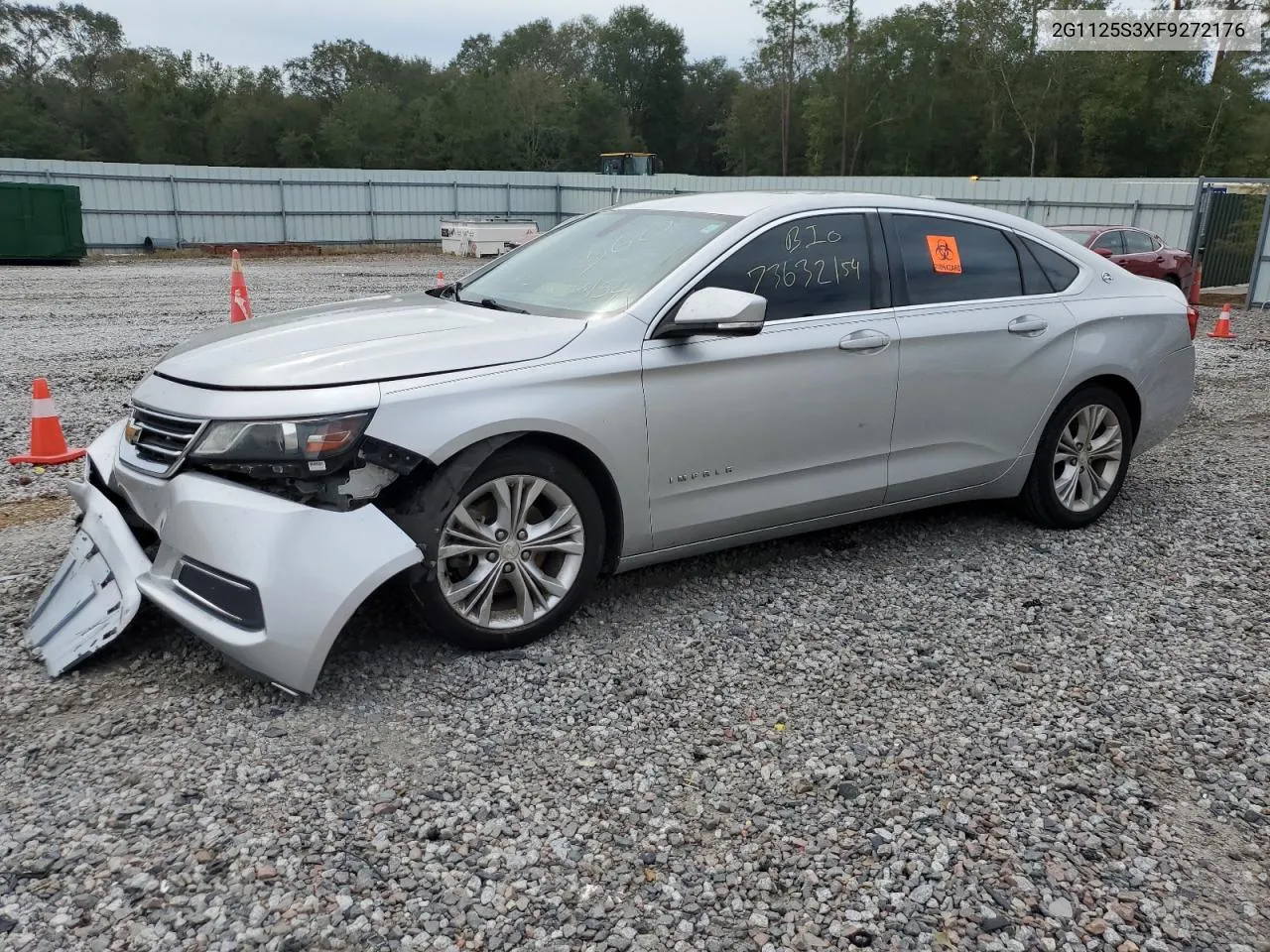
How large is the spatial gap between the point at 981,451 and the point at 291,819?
3539mm

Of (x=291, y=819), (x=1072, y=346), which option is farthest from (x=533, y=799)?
(x=1072, y=346)

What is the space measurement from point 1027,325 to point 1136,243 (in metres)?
14.9

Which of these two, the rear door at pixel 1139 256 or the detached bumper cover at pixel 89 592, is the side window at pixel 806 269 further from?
the rear door at pixel 1139 256

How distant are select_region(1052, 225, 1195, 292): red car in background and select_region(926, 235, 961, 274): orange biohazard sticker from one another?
44.1 feet

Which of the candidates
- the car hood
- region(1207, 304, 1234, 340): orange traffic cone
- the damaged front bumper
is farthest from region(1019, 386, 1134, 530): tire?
region(1207, 304, 1234, 340): orange traffic cone

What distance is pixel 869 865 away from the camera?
2756 millimetres

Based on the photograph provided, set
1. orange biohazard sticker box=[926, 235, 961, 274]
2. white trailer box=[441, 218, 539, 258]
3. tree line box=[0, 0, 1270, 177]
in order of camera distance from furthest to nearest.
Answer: tree line box=[0, 0, 1270, 177], white trailer box=[441, 218, 539, 258], orange biohazard sticker box=[926, 235, 961, 274]

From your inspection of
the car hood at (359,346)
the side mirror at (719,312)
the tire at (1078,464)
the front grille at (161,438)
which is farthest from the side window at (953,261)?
the front grille at (161,438)

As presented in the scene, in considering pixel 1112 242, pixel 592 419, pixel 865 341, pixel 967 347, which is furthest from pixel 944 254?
pixel 1112 242

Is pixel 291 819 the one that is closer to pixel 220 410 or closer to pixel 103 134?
pixel 220 410

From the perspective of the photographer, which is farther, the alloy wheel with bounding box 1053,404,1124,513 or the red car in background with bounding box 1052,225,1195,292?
the red car in background with bounding box 1052,225,1195,292

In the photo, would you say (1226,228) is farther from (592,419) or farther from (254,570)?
(254,570)

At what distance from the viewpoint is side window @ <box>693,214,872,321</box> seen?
429 cm

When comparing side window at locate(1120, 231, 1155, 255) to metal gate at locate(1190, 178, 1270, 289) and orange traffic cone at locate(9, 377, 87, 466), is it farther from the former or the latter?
orange traffic cone at locate(9, 377, 87, 466)
